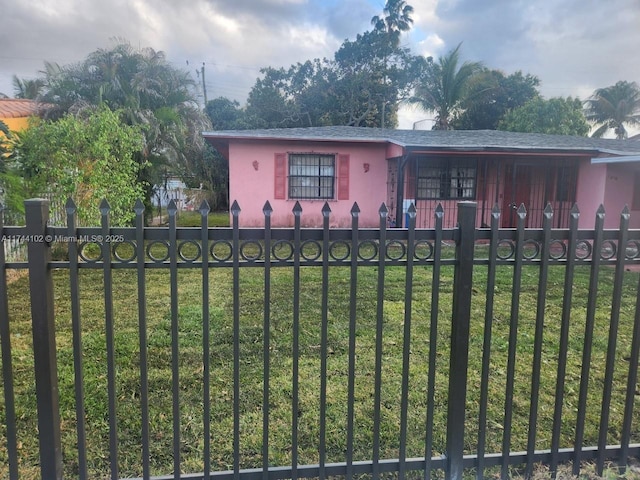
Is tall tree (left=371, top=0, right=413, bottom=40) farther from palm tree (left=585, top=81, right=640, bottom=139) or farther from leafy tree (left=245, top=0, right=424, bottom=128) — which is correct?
palm tree (left=585, top=81, right=640, bottom=139)

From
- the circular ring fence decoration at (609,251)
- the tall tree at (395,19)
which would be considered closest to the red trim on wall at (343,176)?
the circular ring fence decoration at (609,251)

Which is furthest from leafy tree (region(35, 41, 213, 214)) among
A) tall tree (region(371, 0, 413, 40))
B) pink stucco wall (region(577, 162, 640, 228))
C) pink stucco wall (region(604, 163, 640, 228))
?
tall tree (region(371, 0, 413, 40))

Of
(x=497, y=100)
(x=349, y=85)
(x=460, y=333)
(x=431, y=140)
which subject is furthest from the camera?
(x=349, y=85)

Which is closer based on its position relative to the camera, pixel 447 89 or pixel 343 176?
pixel 343 176

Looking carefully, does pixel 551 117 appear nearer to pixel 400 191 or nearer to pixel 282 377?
pixel 400 191

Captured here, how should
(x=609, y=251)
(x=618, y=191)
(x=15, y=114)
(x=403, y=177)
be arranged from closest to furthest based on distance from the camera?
(x=609, y=251) < (x=403, y=177) < (x=618, y=191) < (x=15, y=114)

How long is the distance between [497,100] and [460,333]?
2579 cm

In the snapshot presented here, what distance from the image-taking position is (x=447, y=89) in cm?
2322

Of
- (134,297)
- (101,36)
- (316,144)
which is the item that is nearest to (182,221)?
(316,144)

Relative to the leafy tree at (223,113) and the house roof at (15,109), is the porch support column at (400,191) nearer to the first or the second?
the house roof at (15,109)

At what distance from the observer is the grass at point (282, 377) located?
2643 millimetres

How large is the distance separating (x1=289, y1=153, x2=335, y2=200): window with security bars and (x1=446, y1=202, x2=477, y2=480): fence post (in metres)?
11.5

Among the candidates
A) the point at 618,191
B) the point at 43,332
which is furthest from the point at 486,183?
the point at 43,332

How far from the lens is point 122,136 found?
8.80 meters
